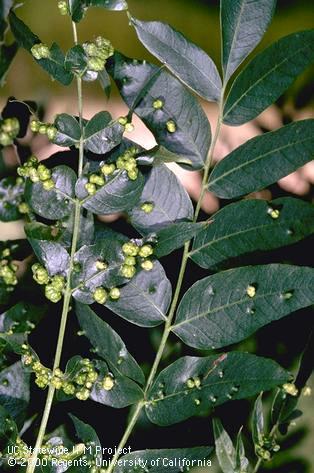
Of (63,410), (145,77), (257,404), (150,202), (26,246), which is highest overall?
(145,77)

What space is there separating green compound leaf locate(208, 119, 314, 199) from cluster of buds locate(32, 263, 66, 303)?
0.22 metres

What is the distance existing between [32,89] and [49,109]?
0.06m

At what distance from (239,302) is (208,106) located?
0.54m

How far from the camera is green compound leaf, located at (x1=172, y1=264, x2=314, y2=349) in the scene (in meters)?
0.66

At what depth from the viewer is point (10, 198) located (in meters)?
0.85

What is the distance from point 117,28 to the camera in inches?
43.8

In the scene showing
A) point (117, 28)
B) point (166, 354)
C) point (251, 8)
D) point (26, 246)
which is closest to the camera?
point (251, 8)

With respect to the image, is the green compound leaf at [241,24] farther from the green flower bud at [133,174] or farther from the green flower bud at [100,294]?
the green flower bud at [100,294]

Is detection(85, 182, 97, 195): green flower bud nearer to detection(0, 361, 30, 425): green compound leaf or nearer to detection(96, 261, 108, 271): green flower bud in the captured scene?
detection(96, 261, 108, 271): green flower bud

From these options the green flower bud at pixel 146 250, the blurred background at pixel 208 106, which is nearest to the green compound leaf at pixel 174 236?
the green flower bud at pixel 146 250

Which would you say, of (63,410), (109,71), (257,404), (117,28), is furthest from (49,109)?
(257,404)

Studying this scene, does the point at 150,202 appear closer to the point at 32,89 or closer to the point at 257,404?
the point at 257,404

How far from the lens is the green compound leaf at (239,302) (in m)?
0.66

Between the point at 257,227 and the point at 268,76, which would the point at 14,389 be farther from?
the point at 268,76
